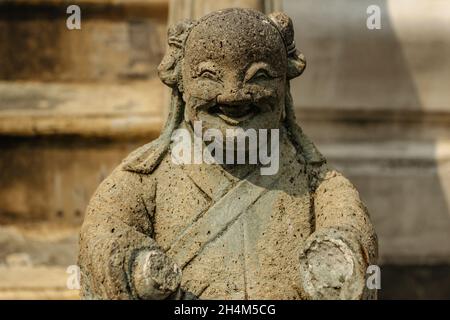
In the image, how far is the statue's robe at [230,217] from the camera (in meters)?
3.50

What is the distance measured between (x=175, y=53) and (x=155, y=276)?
0.66 meters

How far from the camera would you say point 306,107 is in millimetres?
5629

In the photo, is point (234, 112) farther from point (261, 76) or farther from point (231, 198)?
point (231, 198)

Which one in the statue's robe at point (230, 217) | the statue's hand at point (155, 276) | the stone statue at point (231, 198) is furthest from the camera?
the statue's robe at point (230, 217)

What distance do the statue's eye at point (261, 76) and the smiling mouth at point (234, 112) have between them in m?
0.07

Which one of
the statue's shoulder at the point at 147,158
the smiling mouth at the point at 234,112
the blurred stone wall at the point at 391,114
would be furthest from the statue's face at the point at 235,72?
the blurred stone wall at the point at 391,114

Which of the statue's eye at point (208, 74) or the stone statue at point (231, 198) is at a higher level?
the statue's eye at point (208, 74)

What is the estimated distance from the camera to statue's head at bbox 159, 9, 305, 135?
11.3ft

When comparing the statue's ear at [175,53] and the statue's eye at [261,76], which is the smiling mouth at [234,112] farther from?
the statue's ear at [175,53]

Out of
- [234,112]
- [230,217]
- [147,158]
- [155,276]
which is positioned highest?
[234,112]

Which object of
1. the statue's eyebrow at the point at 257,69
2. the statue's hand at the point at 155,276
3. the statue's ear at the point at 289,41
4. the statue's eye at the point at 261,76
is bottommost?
the statue's hand at the point at 155,276

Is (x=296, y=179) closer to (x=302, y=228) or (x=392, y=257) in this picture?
(x=302, y=228)

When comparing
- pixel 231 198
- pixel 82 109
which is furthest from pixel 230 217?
pixel 82 109
